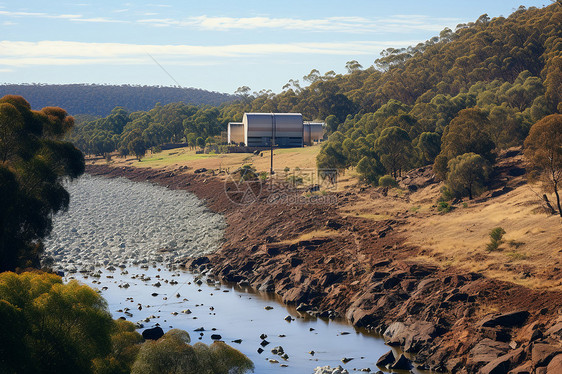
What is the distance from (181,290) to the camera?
171 ft

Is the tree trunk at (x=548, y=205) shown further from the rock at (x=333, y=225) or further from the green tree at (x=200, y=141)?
the green tree at (x=200, y=141)

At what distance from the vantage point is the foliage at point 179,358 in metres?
24.7

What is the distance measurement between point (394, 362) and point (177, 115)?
167m

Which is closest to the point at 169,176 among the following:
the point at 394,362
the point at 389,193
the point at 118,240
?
the point at 118,240

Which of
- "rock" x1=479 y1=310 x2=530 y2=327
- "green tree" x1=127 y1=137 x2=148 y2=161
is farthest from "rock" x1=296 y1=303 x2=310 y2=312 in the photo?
"green tree" x1=127 y1=137 x2=148 y2=161

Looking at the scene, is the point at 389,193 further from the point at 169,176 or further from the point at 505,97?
the point at 169,176

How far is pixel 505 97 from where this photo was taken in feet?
310

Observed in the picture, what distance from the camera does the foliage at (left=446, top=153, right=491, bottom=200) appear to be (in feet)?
210

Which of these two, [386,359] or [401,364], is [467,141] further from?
[401,364]

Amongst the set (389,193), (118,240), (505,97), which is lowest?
(118,240)

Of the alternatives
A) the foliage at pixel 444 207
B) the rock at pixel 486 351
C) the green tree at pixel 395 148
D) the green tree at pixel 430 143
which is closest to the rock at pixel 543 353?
the rock at pixel 486 351

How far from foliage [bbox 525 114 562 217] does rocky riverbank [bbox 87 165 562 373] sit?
40.0ft

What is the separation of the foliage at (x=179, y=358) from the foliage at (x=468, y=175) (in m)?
42.8

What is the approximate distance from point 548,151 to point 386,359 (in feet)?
82.9
